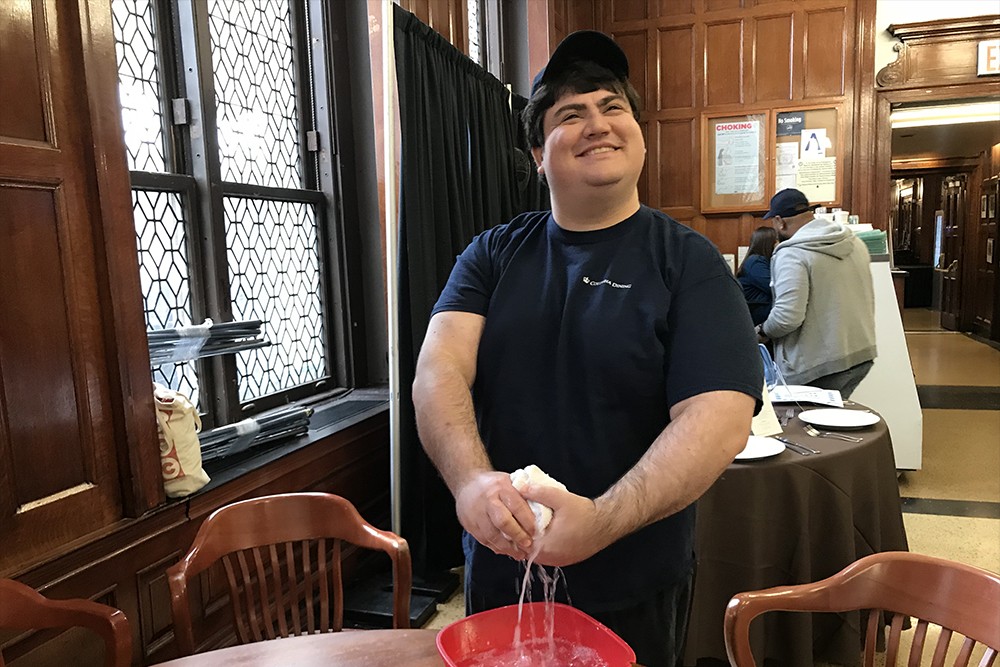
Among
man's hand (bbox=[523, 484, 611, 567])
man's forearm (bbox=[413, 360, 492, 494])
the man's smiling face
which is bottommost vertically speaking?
man's hand (bbox=[523, 484, 611, 567])

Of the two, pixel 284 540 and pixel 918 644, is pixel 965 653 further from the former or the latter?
pixel 284 540

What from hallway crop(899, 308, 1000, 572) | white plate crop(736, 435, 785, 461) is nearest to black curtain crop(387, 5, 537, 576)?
white plate crop(736, 435, 785, 461)

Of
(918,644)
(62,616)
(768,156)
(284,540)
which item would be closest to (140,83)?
(284,540)

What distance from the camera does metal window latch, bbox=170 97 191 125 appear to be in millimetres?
2295

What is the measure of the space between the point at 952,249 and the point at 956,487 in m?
8.84

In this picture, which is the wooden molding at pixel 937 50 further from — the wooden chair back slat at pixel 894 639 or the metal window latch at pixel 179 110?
the wooden chair back slat at pixel 894 639

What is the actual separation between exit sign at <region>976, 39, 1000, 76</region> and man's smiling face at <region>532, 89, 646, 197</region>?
4969mm

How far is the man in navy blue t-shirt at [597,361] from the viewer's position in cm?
109

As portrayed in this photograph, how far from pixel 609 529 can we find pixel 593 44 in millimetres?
844

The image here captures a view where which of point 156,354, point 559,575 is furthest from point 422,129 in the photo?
point 559,575

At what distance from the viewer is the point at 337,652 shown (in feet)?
3.81

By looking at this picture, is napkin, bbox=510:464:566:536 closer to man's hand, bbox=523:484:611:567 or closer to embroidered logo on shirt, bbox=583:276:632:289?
man's hand, bbox=523:484:611:567

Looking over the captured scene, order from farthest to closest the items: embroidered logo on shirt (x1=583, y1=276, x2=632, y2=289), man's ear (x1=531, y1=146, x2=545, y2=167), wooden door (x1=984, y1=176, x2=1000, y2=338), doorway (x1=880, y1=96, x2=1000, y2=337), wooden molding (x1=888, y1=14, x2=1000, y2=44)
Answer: wooden door (x1=984, y1=176, x2=1000, y2=338) < doorway (x1=880, y1=96, x2=1000, y2=337) < wooden molding (x1=888, y1=14, x2=1000, y2=44) < man's ear (x1=531, y1=146, x2=545, y2=167) < embroidered logo on shirt (x1=583, y1=276, x2=632, y2=289)

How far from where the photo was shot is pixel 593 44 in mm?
1292
